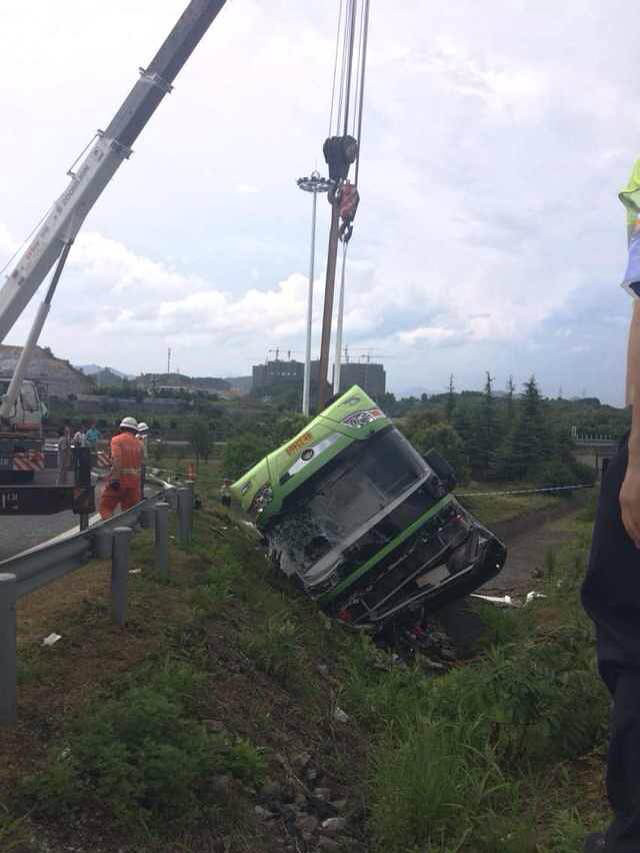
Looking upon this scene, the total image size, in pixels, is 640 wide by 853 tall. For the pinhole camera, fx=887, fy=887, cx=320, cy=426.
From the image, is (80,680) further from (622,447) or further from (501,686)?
(622,447)

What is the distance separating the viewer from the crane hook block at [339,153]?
2330 centimetres

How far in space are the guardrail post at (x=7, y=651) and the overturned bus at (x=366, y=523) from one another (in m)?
5.42

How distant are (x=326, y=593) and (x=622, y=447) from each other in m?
7.15

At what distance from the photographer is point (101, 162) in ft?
46.2

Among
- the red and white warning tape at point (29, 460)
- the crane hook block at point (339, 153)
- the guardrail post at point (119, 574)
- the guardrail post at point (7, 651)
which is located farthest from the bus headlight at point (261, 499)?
the crane hook block at point (339, 153)

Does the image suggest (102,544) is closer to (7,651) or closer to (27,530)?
(7,651)

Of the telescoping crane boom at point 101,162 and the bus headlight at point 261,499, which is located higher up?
the telescoping crane boom at point 101,162

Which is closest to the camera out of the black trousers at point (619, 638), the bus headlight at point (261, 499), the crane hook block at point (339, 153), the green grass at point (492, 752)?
the black trousers at point (619, 638)

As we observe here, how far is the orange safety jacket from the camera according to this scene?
1072 cm

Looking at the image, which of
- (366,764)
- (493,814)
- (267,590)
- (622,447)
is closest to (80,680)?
(366,764)

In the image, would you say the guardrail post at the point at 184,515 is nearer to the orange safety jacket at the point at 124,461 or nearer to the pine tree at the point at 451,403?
the orange safety jacket at the point at 124,461

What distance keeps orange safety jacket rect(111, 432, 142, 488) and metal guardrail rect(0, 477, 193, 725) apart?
272cm

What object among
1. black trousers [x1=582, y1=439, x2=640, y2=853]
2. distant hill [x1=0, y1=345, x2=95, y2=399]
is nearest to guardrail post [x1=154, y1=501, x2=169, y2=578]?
black trousers [x1=582, y1=439, x2=640, y2=853]

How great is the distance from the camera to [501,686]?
16.1ft
